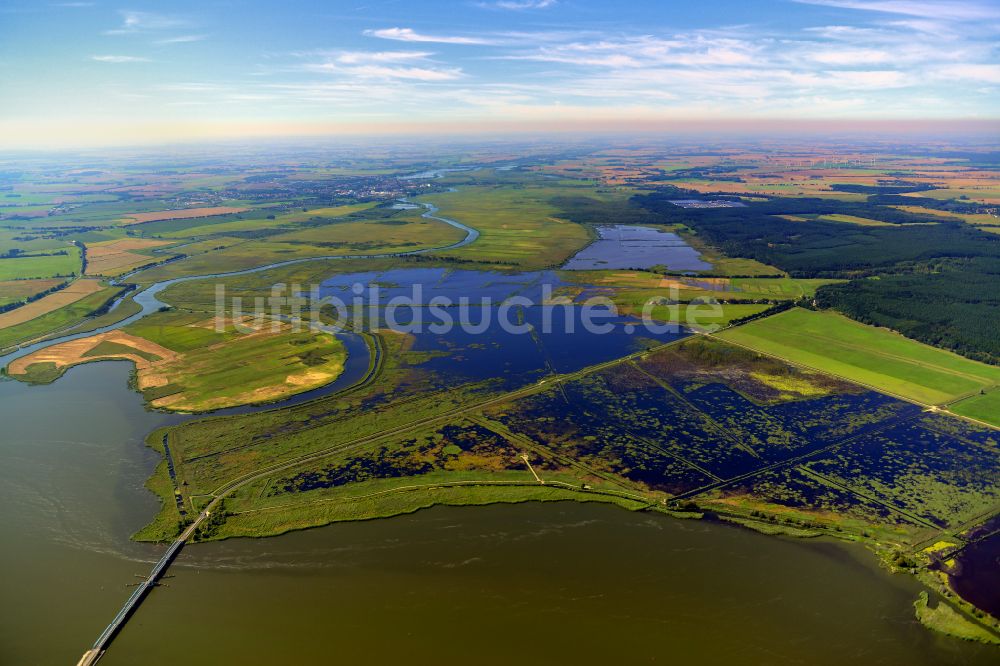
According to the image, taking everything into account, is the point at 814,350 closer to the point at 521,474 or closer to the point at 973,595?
the point at 973,595

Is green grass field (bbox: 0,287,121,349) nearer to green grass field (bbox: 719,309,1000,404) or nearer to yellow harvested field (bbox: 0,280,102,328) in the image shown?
yellow harvested field (bbox: 0,280,102,328)

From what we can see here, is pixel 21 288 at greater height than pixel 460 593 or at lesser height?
greater

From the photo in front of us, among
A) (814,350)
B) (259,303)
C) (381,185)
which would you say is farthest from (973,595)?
(381,185)

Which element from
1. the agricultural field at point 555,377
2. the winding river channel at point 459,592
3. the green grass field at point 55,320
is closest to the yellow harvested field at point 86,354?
the agricultural field at point 555,377

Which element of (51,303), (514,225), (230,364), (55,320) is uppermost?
(514,225)

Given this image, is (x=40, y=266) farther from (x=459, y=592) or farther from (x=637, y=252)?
(x=459, y=592)

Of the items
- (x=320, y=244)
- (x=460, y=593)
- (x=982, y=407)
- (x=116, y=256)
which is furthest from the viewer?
(x=320, y=244)

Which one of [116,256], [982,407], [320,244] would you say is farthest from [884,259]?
[116,256]
